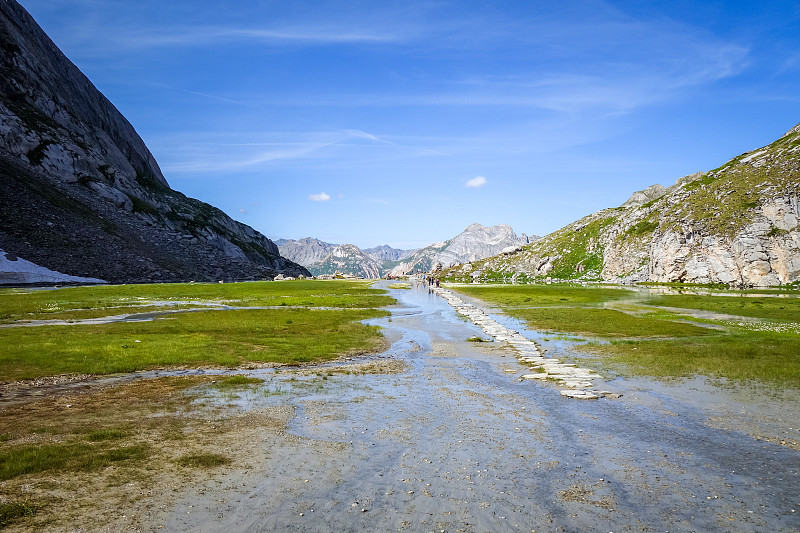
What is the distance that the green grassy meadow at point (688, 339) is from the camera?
27.5 meters

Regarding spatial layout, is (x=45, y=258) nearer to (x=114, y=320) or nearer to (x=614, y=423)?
(x=114, y=320)

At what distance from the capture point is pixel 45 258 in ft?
429

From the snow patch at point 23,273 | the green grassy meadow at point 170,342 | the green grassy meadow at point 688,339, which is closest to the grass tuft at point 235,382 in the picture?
the green grassy meadow at point 170,342

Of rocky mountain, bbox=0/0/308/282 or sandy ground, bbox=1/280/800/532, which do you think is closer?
sandy ground, bbox=1/280/800/532

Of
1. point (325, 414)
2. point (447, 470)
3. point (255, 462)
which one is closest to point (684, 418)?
point (447, 470)

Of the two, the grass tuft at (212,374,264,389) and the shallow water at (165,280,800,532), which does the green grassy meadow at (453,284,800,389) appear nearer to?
the shallow water at (165,280,800,532)

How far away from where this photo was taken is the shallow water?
35.3 feet

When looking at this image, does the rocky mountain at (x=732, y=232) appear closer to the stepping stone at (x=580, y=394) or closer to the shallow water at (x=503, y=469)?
the shallow water at (x=503, y=469)

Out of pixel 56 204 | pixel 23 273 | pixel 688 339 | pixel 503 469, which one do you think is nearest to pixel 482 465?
pixel 503 469

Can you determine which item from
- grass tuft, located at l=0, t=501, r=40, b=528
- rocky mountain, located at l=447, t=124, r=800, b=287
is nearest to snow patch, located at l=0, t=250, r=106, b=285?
grass tuft, located at l=0, t=501, r=40, b=528

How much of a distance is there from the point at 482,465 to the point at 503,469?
25.5 inches

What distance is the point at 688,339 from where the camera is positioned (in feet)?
129

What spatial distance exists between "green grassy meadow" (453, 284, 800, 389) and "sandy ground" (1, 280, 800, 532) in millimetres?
5001

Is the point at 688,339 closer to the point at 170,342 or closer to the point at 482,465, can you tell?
Answer: the point at 482,465
